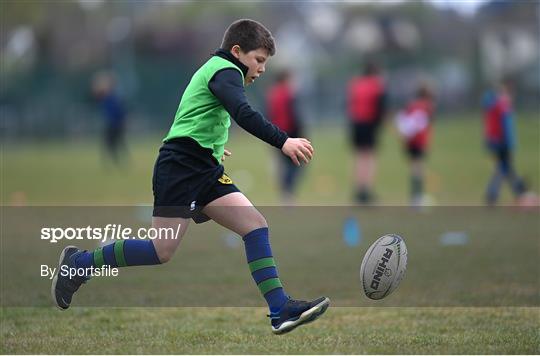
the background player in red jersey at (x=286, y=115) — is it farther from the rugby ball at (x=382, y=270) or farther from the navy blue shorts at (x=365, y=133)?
the rugby ball at (x=382, y=270)

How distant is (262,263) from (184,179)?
70 cm

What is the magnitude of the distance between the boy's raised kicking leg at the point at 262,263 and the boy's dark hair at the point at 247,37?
92 centimetres

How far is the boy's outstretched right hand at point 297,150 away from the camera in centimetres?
564

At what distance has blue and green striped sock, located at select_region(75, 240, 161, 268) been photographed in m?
6.07

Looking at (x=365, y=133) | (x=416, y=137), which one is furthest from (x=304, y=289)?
(x=365, y=133)

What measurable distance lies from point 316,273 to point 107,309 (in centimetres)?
238

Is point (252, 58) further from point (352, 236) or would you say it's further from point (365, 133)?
point (365, 133)

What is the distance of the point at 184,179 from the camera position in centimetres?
592

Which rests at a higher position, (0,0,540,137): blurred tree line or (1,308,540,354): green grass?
(1,308,540,354): green grass

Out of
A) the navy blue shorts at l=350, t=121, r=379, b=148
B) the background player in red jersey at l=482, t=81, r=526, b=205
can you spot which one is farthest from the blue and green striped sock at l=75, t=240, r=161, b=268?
the navy blue shorts at l=350, t=121, r=379, b=148

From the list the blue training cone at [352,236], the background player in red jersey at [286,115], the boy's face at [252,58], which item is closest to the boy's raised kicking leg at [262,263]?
the boy's face at [252,58]

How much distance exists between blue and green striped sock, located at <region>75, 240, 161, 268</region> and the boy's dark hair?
1.34m

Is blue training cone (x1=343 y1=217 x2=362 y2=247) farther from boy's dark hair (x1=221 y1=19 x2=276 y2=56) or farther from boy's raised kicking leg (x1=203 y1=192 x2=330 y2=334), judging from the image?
boy's dark hair (x1=221 y1=19 x2=276 y2=56)

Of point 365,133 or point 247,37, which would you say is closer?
point 247,37
